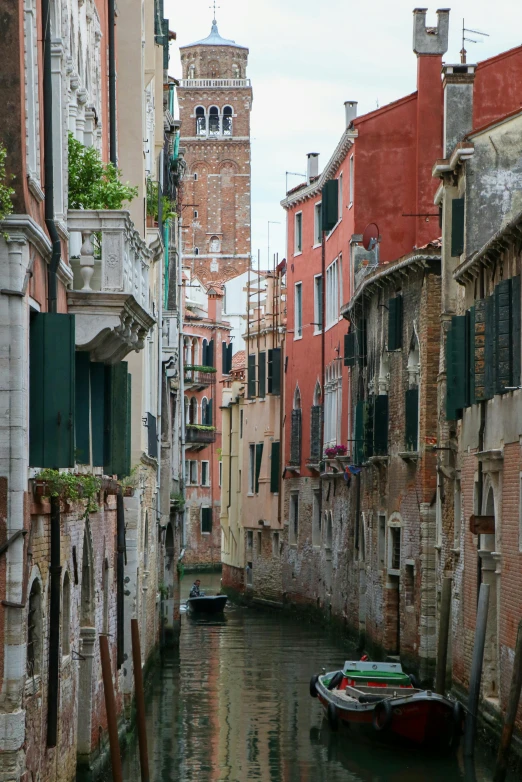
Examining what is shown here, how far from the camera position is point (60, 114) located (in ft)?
43.0

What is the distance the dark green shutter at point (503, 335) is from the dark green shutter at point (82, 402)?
18.4 ft

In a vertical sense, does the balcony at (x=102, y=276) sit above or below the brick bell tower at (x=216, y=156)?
below

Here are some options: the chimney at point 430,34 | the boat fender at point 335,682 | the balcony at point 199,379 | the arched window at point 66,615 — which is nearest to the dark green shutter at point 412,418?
the boat fender at point 335,682

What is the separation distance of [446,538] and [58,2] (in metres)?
13.3

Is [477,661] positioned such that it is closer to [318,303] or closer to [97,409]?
[97,409]

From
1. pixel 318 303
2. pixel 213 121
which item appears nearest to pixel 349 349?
pixel 318 303

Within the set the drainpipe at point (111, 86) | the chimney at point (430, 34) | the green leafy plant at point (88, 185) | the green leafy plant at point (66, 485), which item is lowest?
the green leafy plant at point (66, 485)

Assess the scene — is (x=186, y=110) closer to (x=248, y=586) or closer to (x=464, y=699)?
(x=248, y=586)

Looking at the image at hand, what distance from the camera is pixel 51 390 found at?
1185 cm

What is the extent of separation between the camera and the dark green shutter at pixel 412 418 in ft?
89.1

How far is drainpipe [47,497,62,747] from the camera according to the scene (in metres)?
12.8

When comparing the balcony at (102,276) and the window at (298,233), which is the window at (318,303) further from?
the balcony at (102,276)

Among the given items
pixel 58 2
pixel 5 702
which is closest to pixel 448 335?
pixel 58 2

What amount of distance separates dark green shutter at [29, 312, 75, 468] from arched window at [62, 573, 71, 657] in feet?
8.65
